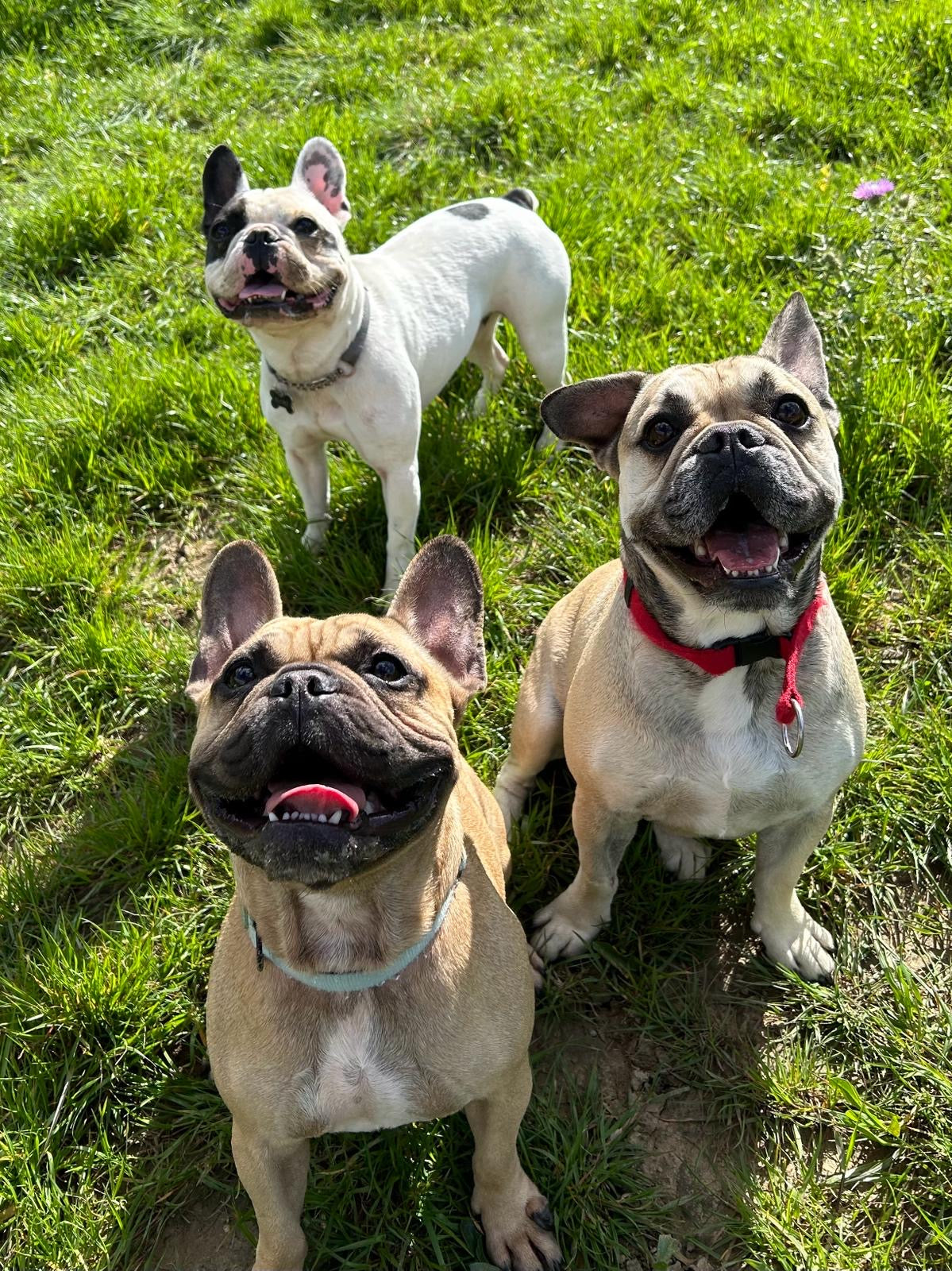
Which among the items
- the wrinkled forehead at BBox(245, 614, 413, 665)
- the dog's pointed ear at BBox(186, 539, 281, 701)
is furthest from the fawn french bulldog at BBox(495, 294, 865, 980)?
the dog's pointed ear at BBox(186, 539, 281, 701)

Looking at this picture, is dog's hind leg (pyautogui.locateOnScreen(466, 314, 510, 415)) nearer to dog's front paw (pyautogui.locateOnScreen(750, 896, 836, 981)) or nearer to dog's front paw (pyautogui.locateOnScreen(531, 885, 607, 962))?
dog's front paw (pyautogui.locateOnScreen(531, 885, 607, 962))

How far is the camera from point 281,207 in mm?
4250

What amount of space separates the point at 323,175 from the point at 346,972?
141 inches

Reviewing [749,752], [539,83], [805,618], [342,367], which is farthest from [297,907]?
[539,83]

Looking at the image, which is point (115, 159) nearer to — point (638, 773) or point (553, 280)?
point (553, 280)

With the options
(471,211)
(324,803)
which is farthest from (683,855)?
(471,211)

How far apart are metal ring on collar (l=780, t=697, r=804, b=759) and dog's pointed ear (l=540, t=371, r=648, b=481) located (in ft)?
3.20

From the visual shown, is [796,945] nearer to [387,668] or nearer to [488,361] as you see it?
[387,668]

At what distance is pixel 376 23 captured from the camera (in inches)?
304

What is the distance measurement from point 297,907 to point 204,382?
351 centimetres

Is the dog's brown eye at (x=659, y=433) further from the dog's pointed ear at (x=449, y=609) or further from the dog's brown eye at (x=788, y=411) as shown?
the dog's pointed ear at (x=449, y=609)

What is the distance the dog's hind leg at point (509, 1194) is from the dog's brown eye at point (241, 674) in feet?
4.02

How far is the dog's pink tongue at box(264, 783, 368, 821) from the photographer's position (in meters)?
2.36

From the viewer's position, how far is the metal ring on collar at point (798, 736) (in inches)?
112
